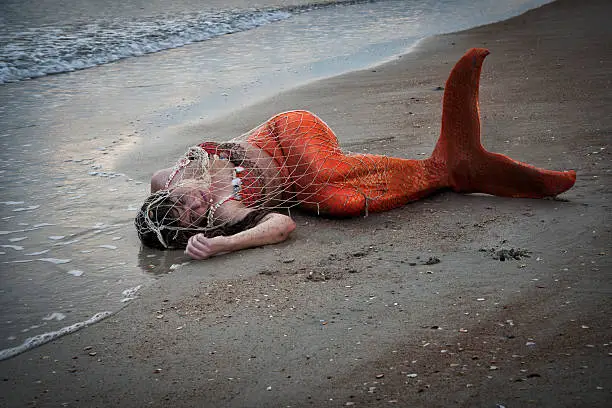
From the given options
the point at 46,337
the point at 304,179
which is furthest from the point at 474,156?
the point at 46,337

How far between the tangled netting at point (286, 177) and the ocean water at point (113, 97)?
26cm

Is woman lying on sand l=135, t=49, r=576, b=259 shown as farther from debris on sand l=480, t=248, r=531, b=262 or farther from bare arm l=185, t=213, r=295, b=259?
debris on sand l=480, t=248, r=531, b=262

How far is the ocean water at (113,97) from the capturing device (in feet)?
11.0

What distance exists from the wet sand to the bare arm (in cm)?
7

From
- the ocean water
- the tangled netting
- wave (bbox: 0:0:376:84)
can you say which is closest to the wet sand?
the tangled netting

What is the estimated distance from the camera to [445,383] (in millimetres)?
2197

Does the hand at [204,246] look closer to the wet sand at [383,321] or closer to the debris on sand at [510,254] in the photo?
the wet sand at [383,321]

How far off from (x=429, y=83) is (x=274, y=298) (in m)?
4.76

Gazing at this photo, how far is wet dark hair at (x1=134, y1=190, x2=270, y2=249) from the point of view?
361 centimetres

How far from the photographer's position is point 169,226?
142 inches

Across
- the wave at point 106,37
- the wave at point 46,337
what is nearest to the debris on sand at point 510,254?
the wave at point 46,337

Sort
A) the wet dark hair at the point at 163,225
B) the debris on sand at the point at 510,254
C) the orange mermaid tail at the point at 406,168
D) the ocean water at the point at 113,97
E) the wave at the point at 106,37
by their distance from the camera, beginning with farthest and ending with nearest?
the wave at the point at 106,37 → the orange mermaid tail at the point at 406,168 → the wet dark hair at the point at 163,225 → the ocean water at the point at 113,97 → the debris on sand at the point at 510,254

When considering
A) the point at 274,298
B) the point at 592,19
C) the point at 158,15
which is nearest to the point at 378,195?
the point at 274,298

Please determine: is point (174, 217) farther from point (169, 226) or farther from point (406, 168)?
point (406, 168)
